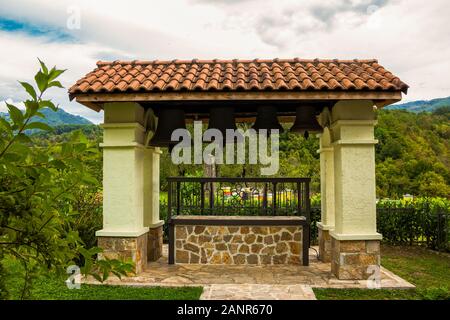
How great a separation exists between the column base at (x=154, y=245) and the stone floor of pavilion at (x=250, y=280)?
0.98 feet

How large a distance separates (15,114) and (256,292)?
5231 mm

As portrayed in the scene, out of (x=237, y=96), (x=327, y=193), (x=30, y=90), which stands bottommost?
(x=327, y=193)

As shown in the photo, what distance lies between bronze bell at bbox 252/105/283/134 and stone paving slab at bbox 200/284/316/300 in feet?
8.88

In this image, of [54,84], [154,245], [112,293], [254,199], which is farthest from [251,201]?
[54,84]

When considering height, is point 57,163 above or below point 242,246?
above

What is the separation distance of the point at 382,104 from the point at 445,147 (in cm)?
2764

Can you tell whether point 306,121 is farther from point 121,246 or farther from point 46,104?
point 46,104

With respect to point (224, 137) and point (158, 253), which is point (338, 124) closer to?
point (224, 137)

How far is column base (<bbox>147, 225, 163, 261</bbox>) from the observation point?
8320 millimetres

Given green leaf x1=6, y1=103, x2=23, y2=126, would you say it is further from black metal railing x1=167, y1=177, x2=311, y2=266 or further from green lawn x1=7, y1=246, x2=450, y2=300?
black metal railing x1=167, y1=177, x2=311, y2=266

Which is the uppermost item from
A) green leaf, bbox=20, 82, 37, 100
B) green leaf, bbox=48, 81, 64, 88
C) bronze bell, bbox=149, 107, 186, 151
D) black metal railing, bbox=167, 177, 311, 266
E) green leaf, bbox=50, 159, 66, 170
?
bronze bell, bbox=149, 107, 186, 151

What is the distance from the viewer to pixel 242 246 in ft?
26.6

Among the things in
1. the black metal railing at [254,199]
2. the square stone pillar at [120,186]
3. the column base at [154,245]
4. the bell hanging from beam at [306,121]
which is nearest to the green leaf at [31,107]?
the square stone pillar at [120,186]

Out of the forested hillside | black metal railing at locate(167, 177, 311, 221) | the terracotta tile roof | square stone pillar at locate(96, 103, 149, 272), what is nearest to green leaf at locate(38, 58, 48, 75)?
the terracotta tile roof
